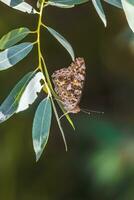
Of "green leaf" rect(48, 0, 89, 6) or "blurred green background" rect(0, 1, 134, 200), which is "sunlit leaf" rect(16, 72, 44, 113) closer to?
"green leaf" rect(48, 0, 89, 6)

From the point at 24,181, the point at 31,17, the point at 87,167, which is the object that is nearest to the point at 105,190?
the point at 87,167

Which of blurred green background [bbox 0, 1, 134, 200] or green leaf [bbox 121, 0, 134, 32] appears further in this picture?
blurred green background [bbox 0, 1, 134, 200]

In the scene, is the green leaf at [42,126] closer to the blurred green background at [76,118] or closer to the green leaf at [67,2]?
the green leaf at [67,2]

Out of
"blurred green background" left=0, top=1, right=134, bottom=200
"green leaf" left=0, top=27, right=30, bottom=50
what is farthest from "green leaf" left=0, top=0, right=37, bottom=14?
"blurred green background" left=0, top=1, right=134, bottom=200

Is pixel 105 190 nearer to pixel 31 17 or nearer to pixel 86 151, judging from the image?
pixel 86 151

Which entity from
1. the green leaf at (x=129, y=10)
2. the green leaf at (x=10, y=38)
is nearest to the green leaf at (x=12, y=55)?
the green leaf at (x=10, y=38)

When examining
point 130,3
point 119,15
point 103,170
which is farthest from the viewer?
point 119,15
